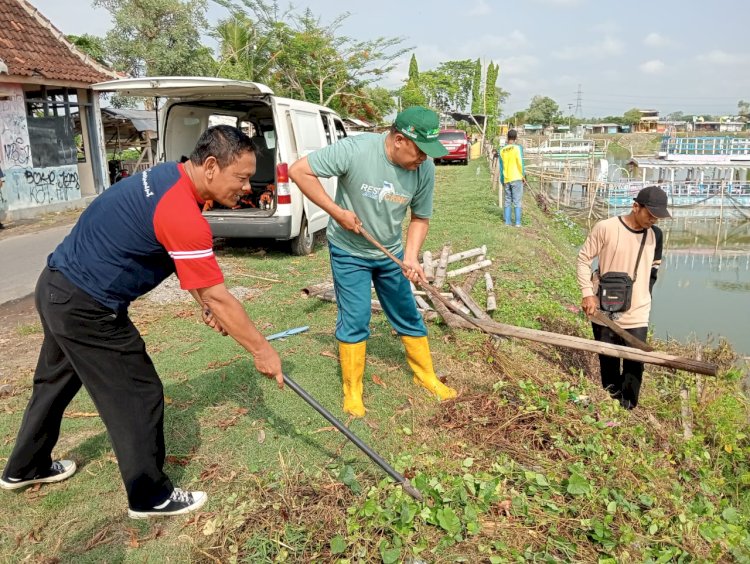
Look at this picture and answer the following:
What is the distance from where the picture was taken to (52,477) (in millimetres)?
3102

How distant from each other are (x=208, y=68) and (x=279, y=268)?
21.5m

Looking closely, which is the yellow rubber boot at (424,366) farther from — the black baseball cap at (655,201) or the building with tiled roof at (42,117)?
the building with tiled roof at (42,117)

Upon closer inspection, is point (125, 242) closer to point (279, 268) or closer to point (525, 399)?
point (525, 399)

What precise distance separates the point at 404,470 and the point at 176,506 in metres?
1.17

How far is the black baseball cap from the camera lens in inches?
152

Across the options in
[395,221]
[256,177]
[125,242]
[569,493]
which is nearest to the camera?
[125,242]

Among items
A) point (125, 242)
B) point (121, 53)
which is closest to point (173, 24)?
point (121, 53)

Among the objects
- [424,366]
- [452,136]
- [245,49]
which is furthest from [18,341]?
[452,136]

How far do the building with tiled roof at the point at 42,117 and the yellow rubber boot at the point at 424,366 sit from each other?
1077cm

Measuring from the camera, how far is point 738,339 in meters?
9.25

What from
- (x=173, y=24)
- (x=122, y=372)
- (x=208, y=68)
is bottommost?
(x=122, y=372)

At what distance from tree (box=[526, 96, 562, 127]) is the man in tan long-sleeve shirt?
311ft

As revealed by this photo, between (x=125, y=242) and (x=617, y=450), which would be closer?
(x=125, y=242)

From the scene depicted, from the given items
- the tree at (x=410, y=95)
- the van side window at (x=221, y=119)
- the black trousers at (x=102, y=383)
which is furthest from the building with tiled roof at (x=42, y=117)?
the tree at (x=410, y=95)
